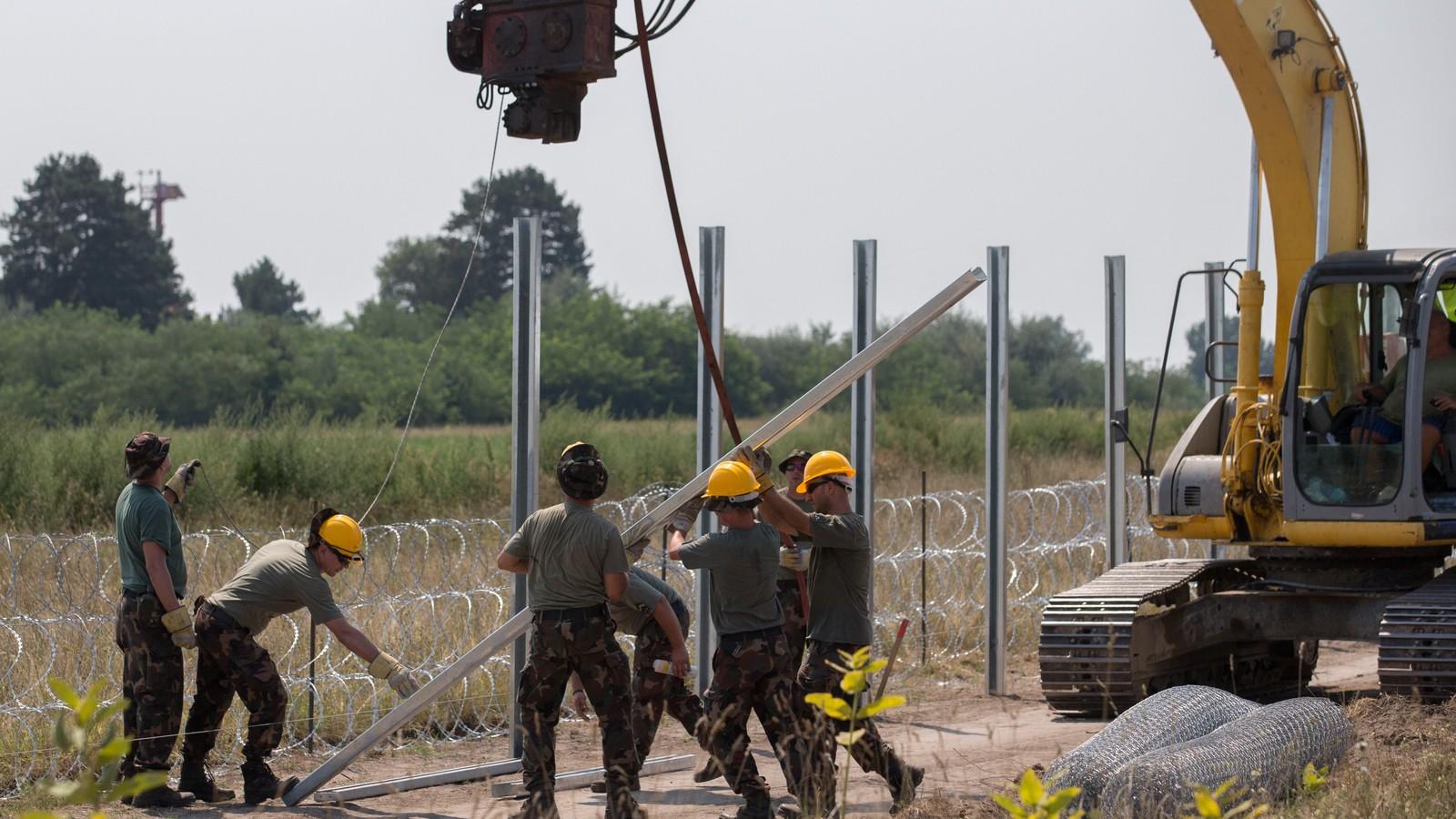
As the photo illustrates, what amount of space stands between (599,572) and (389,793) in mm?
1948

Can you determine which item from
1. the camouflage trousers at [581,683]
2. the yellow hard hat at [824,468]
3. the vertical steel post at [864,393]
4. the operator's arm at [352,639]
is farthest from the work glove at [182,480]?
the vertical steel post at [864,393]

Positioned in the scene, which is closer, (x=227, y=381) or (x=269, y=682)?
(x=269, y=682)

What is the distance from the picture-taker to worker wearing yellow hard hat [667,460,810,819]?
7.46m

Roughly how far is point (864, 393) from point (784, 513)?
11.0 feet

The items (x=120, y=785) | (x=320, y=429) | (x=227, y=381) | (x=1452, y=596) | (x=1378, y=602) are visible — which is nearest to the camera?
(x=120, y=785)

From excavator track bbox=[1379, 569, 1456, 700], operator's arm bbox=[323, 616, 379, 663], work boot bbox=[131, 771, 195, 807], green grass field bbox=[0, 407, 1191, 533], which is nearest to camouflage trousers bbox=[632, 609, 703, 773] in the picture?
operator's arm bbox=[323, 616, 379, 663]

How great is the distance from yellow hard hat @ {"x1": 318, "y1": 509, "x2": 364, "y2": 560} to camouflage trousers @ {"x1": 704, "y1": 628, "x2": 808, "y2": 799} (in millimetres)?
1733

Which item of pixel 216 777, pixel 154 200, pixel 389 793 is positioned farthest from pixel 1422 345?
pixel 154 200

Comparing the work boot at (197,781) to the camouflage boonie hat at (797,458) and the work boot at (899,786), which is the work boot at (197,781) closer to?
the work boot at (899,786)

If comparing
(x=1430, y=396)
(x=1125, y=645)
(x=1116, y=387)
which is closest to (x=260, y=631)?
(x=1125, y=645)

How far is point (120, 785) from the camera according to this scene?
283cm

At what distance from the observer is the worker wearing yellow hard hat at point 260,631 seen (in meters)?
8.05

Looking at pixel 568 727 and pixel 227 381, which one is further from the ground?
pixel 227 381

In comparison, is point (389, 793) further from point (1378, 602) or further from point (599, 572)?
point (1378, 602)
